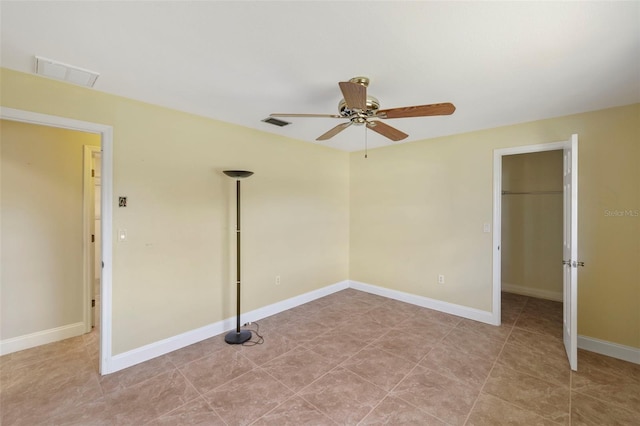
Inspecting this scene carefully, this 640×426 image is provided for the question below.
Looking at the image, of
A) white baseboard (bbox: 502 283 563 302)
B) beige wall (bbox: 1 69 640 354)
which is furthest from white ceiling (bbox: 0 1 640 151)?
white baseboard (bbox: 502 283 563 302)

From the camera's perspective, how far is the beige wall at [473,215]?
2.66 metres

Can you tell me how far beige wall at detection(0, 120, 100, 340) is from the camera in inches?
107

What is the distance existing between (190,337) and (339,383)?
1705 mm

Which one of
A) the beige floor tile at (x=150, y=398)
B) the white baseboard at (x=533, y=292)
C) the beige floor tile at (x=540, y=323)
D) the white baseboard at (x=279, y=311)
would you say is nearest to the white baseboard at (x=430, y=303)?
the white baseboard at (x=279, y=311)

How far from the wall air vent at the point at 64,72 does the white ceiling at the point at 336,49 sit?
0.21 ft

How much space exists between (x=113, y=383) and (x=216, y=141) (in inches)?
97.6

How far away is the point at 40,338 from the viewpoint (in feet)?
9.40

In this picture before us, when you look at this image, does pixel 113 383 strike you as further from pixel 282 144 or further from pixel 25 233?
pixel 282 144

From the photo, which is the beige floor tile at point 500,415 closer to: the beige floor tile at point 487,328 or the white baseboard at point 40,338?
the beige floor tile at point 487,328

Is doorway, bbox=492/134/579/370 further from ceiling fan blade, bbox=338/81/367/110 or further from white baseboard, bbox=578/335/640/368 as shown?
ceiling fan blade, bbox=338/81/367/110

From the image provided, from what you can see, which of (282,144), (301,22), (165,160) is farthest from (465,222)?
(165,160)

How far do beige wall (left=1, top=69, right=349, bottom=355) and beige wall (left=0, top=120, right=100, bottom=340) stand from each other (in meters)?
1.09

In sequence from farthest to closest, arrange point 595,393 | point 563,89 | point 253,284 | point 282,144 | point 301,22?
point 282,144, point 253,284, point 563,89, point 595,393, point 301,22

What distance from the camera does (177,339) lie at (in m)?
2.84
